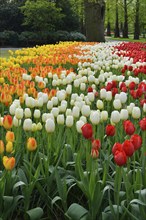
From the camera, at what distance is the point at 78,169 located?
8.61 ft

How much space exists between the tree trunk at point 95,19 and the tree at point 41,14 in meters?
6.66

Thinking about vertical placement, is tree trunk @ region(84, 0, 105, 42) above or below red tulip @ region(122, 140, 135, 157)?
above

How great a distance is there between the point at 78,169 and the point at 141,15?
162ft

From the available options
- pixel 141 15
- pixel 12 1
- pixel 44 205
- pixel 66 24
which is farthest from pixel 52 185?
pixel 141 15

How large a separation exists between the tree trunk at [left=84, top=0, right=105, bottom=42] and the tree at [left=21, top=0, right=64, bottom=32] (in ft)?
21.8

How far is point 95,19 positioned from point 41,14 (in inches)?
303

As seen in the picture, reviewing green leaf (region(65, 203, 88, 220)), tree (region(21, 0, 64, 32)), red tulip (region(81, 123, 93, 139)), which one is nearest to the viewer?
green leaf (region(65, 203, 88, 220))

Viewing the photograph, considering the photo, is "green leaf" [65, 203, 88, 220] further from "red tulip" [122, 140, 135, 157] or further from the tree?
the tree

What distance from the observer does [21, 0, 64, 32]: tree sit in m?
27.8

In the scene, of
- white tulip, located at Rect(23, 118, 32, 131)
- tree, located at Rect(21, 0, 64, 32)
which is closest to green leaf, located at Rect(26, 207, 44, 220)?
white tulip, located at Rect(23, 118, 32, 131)

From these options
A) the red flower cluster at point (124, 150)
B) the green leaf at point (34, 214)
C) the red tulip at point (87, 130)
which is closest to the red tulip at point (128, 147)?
the red flower cluster at point (124, 150)

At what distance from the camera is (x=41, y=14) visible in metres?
28.3

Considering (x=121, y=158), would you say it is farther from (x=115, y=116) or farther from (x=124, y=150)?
(x=115, y=116)

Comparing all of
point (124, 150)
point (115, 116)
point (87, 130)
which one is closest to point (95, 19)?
point (115, 116)
